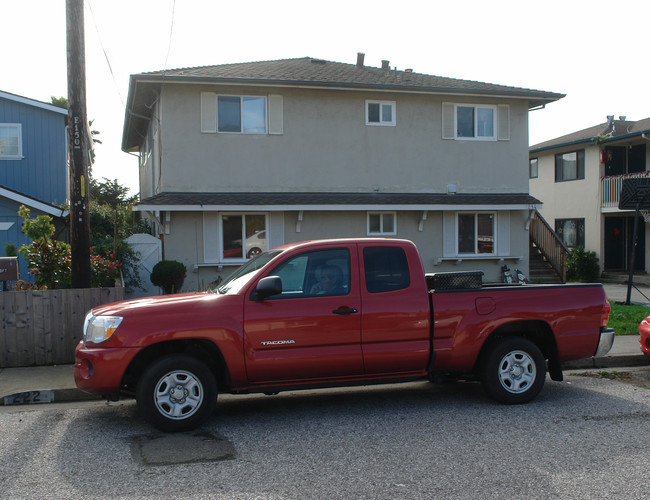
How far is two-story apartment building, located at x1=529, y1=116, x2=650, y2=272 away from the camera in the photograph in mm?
25016

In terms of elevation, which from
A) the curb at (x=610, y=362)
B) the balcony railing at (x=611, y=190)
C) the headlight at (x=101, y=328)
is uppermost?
the balcony railing at (x=611, y=190)

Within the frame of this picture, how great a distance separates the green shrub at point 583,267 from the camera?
81.8 ft

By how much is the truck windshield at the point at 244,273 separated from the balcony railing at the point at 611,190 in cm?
2085

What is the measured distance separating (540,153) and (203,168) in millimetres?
17880

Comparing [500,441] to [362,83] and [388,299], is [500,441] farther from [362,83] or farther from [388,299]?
[362,83]

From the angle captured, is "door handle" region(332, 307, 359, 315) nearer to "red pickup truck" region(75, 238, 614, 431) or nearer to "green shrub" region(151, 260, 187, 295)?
"red pickup truck" region(75, 238, 614, 431)

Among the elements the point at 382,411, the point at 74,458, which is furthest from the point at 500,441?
the point at 74,458

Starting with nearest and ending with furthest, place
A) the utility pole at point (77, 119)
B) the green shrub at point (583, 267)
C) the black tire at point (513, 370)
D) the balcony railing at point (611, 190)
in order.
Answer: the black tire at point (513, 370) < the utility pole at point (77, 119) < the balcony railing at point (611, 190) < the green shrub at point (583, 267)

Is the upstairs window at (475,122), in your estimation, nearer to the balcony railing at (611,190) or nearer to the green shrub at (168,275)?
the balcony railing at (611,190)

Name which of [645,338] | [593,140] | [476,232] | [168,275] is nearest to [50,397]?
[168,275]

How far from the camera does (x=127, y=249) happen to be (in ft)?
45.6

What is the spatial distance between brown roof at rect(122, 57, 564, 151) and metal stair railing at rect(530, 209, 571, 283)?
13.5 ft

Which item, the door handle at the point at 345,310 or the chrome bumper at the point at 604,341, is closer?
the door handle at the point at 345,310

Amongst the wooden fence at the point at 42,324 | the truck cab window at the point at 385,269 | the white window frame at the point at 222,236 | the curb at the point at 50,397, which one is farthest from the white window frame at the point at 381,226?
the curb at the point at 50,397
